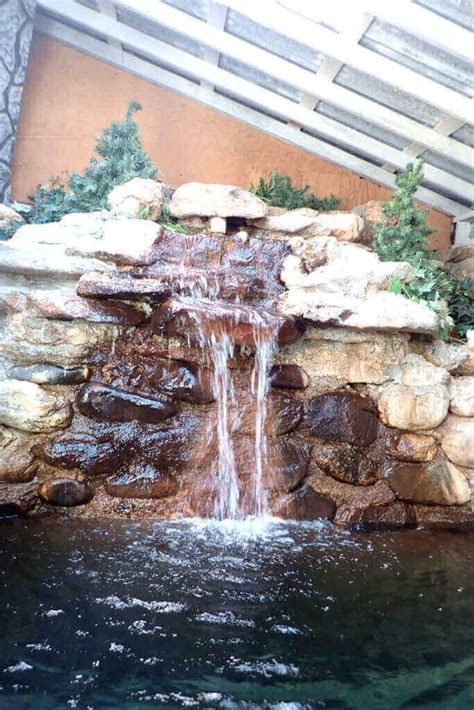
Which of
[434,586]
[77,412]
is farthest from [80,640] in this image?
[77,412]

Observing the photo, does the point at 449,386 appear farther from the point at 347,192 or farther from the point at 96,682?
the point at 347,192

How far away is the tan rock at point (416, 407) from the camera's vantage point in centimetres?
459

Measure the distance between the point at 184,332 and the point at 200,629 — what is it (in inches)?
97.6

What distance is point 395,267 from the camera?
508 cm

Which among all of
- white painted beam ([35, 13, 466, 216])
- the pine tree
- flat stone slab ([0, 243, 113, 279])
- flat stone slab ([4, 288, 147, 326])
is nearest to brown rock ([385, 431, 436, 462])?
the pine tree

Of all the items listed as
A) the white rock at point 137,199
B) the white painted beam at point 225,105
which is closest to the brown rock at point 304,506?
the white rock at point 137,199

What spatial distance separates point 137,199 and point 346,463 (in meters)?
3.74

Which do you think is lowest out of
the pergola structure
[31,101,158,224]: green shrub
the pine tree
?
the pine tree

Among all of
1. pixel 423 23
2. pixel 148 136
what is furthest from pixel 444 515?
pixel 148 136

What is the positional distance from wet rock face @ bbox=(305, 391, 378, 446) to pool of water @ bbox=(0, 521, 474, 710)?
109cm

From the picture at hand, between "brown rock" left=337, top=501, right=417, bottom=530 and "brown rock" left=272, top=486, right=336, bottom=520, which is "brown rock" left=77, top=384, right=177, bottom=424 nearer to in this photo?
"brown rock" left=272, top=486, right=336, bottom=520

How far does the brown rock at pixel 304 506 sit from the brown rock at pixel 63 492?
1.63 m

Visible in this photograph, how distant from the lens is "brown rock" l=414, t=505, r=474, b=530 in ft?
14.4

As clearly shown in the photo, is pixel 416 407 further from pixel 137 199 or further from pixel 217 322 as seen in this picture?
pixel 137 199
